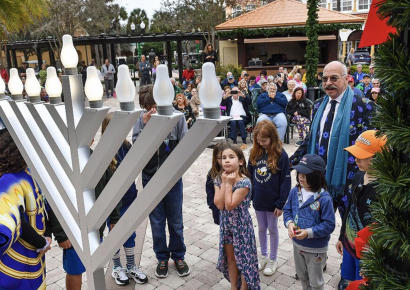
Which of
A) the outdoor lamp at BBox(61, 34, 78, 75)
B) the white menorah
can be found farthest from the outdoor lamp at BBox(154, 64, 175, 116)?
the outdoor lamp at BBox(61, 34, 78, 75)

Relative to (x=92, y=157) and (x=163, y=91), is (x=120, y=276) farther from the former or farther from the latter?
(x=163, y=91)

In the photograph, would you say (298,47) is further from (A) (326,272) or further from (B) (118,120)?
(B) (118,120)

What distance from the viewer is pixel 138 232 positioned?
4957 mm

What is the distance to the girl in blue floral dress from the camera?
311 cm

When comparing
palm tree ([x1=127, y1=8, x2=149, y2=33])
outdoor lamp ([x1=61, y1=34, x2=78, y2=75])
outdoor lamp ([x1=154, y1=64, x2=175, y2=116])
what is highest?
palm tree ([x1=127, y1=8, x2=149, y2=33])

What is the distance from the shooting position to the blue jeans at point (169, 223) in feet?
12.5

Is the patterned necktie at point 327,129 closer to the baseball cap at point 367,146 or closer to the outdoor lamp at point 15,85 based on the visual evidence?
the baseball cap at point 367,146

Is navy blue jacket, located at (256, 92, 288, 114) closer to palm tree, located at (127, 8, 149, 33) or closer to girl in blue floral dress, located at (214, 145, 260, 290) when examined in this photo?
girl in blue floral dress, located at (214, 145, 260, 290)

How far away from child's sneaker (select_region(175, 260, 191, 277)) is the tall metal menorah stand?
192 centimetres

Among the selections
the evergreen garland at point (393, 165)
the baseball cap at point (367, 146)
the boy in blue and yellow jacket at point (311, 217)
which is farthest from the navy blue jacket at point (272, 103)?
the evergreen garland at point (393, 165)

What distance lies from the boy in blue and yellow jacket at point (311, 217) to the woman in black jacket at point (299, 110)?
18.6 ft

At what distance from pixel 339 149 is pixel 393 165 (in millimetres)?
2305

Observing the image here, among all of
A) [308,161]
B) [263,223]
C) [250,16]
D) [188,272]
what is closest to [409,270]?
[308,161]

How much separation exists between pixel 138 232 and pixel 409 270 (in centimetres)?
415
